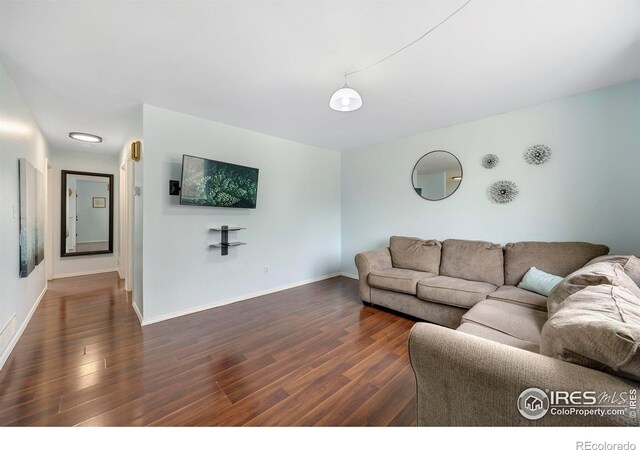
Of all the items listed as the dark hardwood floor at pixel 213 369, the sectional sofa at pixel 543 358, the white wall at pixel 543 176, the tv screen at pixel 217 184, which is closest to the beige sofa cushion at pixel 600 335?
the sectional sofa at pixel 543 358

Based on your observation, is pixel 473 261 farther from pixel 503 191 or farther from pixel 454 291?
pixel 503 191

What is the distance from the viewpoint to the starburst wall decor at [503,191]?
3.02 metres

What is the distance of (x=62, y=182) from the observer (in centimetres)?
450

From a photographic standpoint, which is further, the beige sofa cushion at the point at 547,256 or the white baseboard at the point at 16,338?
the beige sofa cushion at the point at 547,256

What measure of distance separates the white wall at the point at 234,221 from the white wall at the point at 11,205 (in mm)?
956

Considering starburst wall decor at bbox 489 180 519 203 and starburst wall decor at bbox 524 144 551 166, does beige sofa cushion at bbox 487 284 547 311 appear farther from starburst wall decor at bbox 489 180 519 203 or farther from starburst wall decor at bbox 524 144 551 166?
starburst wall decor at bbox 524 144 551 166

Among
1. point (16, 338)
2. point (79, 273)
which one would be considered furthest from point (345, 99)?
point (79, 273)

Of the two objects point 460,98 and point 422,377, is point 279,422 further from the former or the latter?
point 460,98

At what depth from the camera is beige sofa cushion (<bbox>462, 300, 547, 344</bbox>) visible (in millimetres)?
1619

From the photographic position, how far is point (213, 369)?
1937 millimetres

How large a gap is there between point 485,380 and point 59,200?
6.51 m

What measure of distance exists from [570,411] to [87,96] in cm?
408

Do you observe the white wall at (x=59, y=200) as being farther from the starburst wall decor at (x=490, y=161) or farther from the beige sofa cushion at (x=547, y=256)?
the beige sofa cushion at (x=547, y=256)
